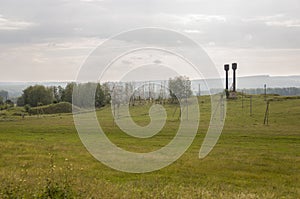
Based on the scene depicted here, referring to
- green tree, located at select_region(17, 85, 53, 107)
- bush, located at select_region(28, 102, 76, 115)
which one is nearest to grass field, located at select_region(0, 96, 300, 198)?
bush, located at select_region(28, 102, 76, 115)

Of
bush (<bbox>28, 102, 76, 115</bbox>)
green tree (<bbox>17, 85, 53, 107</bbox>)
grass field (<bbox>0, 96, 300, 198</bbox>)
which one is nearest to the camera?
grass field (<bbox>0, 96, 300, 198</bbox>)

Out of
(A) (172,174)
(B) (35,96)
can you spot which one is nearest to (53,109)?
(B) (35,96)

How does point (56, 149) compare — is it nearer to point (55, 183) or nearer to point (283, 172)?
point (283, 172)

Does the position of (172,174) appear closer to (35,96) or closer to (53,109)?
(53,109)

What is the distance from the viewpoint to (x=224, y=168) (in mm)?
22672

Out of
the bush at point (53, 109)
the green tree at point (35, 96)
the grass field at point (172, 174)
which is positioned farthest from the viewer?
the green tree at point (35, 96)

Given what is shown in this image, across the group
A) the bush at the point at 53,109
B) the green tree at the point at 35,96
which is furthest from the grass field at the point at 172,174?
the green tree at the point at 35,96

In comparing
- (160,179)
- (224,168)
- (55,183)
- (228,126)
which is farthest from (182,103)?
(55,183)

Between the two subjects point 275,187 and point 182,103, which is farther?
→ point 182,103

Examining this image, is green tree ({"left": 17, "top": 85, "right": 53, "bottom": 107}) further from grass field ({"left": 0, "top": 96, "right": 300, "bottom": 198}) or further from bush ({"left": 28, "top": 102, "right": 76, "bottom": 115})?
grass field ({"left": 0, "top": 96, "right": 300, "bottom": 198})

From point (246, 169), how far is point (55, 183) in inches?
519

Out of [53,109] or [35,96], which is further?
[35,96]

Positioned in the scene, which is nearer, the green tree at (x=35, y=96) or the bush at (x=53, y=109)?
the bush at (x=53, y=109)

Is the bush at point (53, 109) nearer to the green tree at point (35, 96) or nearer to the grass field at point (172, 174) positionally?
the green tree at point (35, 96)
